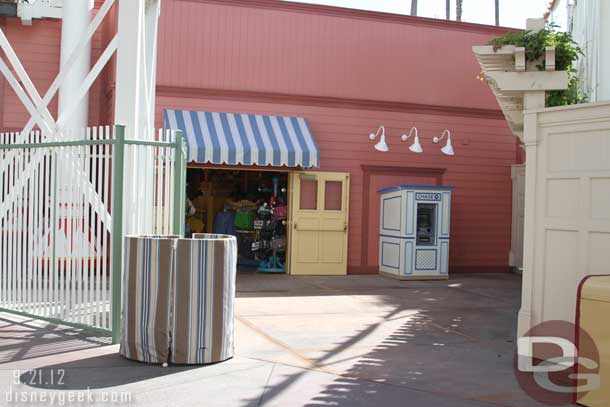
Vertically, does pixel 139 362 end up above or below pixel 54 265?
below

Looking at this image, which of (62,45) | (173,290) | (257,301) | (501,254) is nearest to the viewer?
(173,290)

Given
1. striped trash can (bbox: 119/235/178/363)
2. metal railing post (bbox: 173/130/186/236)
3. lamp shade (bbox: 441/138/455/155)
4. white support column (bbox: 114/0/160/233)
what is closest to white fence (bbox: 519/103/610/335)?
striped trash can (bbox: 119/235/178/363)

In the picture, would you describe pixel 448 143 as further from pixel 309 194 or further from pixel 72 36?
pixel 72 36

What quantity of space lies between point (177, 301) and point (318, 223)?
8.06m

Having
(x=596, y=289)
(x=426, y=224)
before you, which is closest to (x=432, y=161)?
(x=426, y=224)

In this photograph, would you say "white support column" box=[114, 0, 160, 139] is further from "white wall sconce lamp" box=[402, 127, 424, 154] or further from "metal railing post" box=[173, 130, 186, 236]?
"white wall sconce lamp" box=[402, 127, 424, 154]

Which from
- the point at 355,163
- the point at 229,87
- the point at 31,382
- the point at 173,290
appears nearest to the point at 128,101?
the point at 173,290

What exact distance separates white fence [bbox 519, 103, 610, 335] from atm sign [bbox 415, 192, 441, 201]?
6.70 meters

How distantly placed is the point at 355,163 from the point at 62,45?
249 inches

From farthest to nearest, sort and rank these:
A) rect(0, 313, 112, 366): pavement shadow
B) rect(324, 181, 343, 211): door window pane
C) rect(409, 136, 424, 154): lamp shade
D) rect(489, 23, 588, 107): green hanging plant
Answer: rect(409, 136, 424, 154): lamp shade
rect(324, 181, 343, 211): door window pane
rect(489, 23, 588, 107): green hanging plant
rect(0, 313, 112, 366): pavement shadow

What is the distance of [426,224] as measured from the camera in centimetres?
1366

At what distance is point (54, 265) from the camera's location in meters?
7.10

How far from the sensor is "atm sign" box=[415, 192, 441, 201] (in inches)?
523

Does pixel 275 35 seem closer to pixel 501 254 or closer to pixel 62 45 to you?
pixel 62 45
